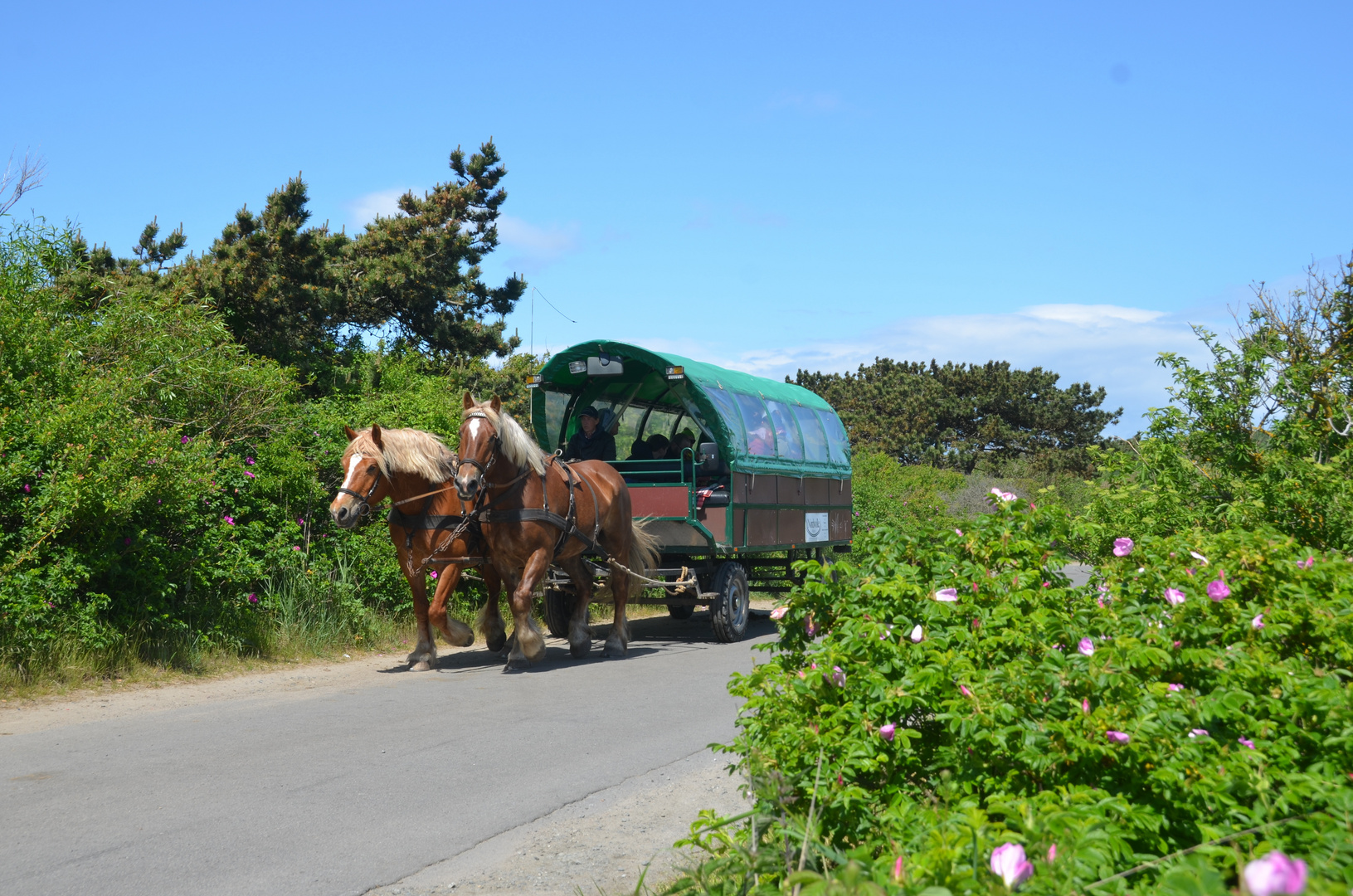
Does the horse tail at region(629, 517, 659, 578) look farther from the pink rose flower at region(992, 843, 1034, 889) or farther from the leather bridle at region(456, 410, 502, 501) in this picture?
the pink rose flower at region(992, 843, 1034, 889)

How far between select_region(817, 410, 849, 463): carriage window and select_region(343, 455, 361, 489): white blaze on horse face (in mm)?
7240

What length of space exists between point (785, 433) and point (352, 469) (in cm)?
582

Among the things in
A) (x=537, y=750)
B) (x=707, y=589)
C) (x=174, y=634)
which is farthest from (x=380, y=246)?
(x=537, y=750)

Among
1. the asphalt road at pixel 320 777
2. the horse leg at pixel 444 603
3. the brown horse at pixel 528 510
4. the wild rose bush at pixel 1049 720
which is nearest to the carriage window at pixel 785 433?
the brown horse at pixel 528 510

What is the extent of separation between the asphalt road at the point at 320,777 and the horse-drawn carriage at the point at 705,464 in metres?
2.95

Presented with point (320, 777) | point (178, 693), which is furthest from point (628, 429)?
point (320, 777)

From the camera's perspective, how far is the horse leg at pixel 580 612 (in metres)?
10.5

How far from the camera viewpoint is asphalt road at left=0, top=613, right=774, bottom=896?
13.6 ft

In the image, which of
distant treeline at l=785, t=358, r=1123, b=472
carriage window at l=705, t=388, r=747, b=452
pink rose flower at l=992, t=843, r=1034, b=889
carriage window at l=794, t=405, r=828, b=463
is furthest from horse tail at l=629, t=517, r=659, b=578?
distant treeline at l=785, t=358, r=1123, b=472

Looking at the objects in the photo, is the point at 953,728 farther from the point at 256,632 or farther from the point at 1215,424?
the point at 256,632

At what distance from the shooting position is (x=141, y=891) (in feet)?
12.6

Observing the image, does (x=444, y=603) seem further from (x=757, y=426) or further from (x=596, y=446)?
(x=757, y=426)

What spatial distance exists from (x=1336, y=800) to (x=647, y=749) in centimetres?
457

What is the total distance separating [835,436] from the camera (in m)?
15.0
